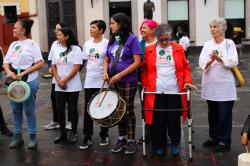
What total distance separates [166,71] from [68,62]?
1.50 metres

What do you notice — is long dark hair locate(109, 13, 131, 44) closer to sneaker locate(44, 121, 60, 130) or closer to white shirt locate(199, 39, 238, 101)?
white shirt locate(199, 39, 238, 101)

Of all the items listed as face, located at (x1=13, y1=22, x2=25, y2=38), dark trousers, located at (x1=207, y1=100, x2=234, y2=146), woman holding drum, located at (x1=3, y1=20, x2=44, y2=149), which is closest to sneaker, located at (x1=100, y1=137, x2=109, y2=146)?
woman holding drum, located at (x1=3, y1=20, x2=44, y2=149)

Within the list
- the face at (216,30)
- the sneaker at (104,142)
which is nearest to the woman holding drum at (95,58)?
the sneaker at (104,142)

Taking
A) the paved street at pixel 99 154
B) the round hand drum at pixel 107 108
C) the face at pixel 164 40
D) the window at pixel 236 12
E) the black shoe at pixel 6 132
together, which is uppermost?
the window at pixel 236 12

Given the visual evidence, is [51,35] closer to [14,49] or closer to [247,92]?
[247,92]

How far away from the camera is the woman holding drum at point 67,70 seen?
683 centimetres

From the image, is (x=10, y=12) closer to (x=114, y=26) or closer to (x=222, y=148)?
(x=114, y=26)

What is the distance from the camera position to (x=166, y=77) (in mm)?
6148

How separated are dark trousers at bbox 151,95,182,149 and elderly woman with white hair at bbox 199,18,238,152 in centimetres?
53

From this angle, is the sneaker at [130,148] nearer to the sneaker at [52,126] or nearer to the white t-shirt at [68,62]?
the white t-shirt at [68,62]

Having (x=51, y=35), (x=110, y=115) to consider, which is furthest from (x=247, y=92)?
(x=51, y=35)

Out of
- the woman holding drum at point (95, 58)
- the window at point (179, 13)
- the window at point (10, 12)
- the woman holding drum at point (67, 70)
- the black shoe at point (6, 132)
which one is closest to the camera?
the woman holding drum at point (95, 58)

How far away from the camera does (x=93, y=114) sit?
19.7 feet

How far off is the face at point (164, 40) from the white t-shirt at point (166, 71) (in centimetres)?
5
